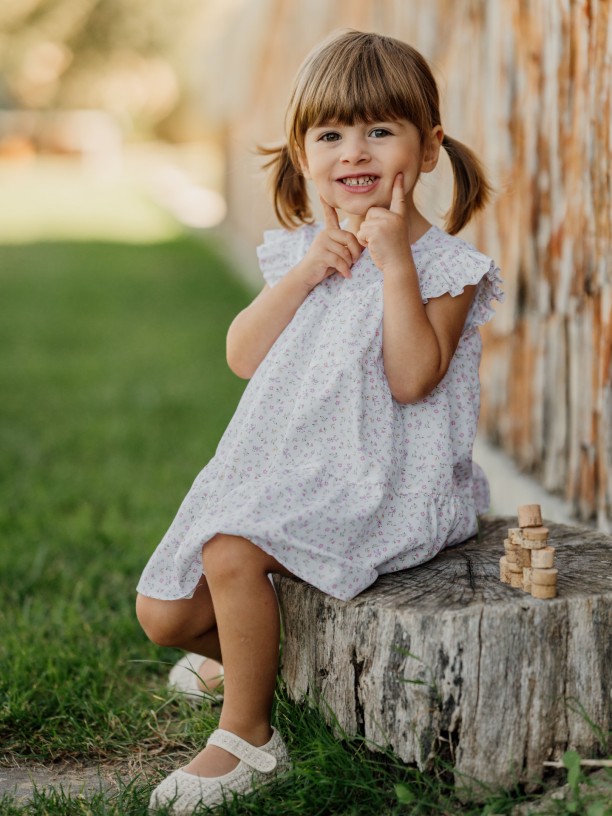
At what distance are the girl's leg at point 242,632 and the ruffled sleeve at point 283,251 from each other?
2.45 ft

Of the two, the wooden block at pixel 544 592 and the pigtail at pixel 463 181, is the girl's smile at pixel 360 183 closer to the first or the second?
the pigtail at pixel 463 181

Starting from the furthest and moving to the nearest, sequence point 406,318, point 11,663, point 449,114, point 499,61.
Answer: point 449,114, point 499,61, point 11,663, point 406,318

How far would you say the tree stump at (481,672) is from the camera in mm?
2041

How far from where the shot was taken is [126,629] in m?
3.21

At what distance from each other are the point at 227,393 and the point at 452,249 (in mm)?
3998

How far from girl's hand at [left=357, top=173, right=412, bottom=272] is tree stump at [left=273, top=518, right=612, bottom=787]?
2.23 ft

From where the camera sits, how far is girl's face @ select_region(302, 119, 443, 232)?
7.59 ft

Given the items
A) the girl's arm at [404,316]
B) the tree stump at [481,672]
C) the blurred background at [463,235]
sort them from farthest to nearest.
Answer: the blurred background at [463,235]
the girl's arm at [404,316]
the tree stump at [481,672]

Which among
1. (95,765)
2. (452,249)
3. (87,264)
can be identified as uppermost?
(87,264)

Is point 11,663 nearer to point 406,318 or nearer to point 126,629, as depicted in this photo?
point 126,629

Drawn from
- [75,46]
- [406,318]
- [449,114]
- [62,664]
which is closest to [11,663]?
[62,664]

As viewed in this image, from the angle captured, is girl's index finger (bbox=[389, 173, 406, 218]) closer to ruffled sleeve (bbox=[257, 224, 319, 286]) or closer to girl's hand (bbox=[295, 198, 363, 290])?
girl's hand (bbox=[295, 198, 363, 290])

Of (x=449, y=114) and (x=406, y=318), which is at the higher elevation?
(x=449, y=114)

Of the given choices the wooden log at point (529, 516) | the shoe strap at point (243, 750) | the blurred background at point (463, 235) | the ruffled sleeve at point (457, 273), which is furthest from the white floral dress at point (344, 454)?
the blurred background at point (463, 235)
